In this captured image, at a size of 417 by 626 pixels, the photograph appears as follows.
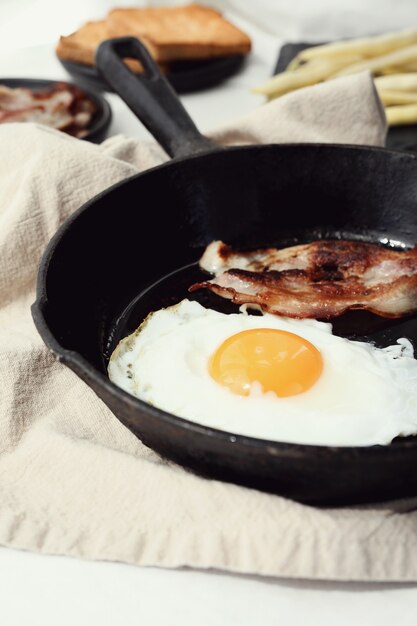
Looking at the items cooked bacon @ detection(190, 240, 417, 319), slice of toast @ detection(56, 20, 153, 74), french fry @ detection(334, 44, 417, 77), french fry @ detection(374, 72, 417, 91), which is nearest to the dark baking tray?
slice of toast @ detection(56, 20, 153, 74)

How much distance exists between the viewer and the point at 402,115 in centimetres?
229

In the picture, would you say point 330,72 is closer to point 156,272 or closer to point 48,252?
point 156,272

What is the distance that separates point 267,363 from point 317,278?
1.30 ft

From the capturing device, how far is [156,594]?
108 centimetres

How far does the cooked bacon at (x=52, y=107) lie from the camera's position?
2270 mm

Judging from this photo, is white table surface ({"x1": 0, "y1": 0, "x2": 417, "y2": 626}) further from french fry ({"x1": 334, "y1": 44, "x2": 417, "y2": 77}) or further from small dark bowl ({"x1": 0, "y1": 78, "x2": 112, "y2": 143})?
french fry ({"x1": 334, "y1": 44, "x2": 417, "y2": 77})

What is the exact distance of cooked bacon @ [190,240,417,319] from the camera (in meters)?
1.49

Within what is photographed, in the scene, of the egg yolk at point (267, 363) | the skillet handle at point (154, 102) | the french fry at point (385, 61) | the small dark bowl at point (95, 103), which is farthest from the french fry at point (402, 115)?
the egg yolk at point (267, 363)

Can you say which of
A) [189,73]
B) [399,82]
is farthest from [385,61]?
[189,73]

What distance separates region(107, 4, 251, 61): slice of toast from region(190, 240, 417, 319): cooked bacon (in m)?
1.26

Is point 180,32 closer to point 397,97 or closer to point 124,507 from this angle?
point 397,97

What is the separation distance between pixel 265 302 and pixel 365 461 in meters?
0.57

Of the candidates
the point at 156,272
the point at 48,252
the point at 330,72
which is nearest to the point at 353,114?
the point at 330,72

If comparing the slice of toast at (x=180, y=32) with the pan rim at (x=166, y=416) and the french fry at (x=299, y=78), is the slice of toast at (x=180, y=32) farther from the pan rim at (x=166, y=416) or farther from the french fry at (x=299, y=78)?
the pan rim at (x=166, y=416)
